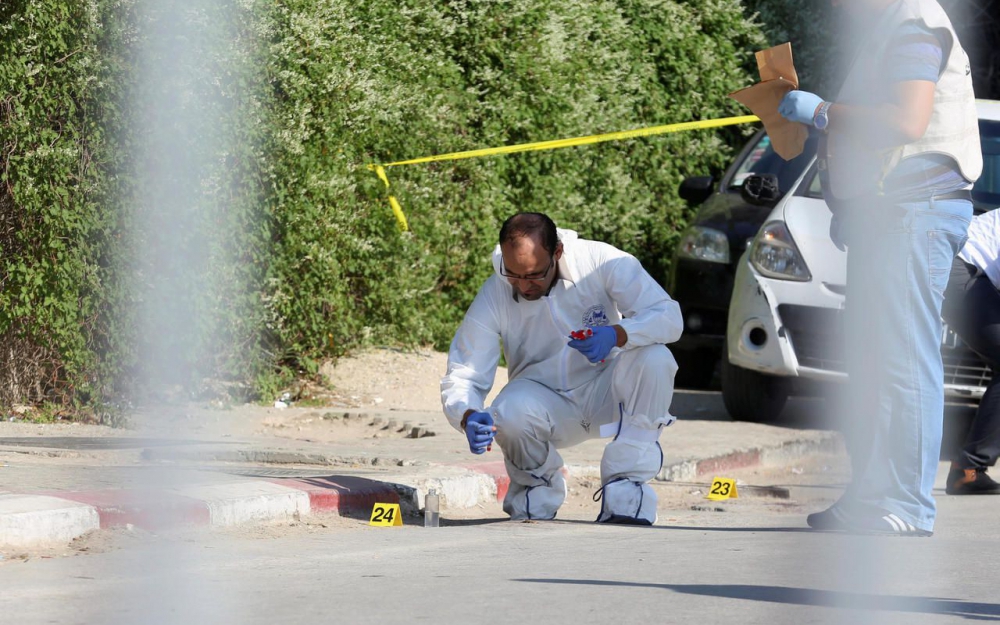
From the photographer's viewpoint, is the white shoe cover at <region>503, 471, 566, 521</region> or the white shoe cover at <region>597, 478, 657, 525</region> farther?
the white shoe cover at <region>503, 471, 566, 521</region>

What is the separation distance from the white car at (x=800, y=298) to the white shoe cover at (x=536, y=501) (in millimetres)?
2787

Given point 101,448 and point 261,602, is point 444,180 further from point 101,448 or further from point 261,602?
point 261,602

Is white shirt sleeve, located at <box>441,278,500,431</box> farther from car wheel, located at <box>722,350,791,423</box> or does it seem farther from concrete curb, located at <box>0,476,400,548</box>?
car wheel, located at <box>722,350,791,423</box>

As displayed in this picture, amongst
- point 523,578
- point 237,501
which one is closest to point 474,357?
point 237,501

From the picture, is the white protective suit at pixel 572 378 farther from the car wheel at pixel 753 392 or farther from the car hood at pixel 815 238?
the car wheel at pixel 753 392

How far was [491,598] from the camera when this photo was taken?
3.94 meters

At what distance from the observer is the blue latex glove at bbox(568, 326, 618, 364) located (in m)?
5.57

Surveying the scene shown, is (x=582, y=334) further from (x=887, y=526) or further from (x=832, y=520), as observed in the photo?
(x=887, y=526)

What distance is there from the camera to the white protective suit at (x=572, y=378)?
224 inches

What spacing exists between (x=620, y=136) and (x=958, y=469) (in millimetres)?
4086

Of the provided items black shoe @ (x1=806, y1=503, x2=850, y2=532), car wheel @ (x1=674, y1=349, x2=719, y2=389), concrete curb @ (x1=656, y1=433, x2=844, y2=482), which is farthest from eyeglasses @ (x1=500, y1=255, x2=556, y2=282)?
car wheel @ (x1=674, y1=349, x2=719, y2=389)

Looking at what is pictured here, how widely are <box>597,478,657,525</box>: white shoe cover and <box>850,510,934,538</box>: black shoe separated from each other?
2.77 ft

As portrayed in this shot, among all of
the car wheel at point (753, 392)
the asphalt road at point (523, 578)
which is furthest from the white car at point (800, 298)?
the asphalt road at point (523, 578)

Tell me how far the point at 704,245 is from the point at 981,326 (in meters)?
3.69
